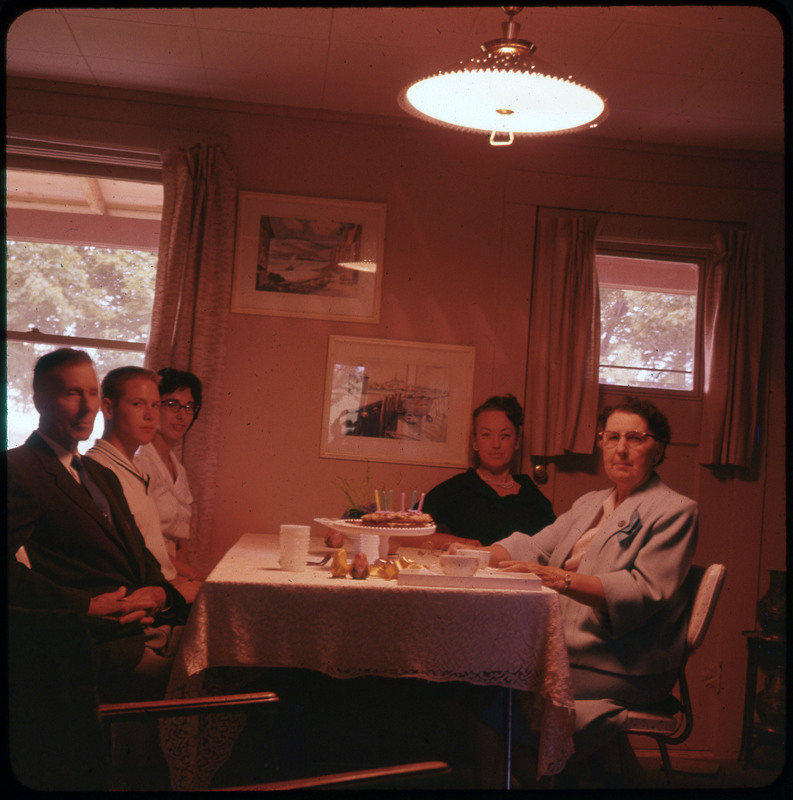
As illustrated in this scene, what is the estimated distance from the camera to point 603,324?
344 cm

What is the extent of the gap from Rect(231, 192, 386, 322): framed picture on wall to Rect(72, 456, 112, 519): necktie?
1166mm

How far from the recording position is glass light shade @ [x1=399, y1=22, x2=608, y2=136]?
73.4 inches

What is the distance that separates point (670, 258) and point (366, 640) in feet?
7.82

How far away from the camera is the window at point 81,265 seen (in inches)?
123

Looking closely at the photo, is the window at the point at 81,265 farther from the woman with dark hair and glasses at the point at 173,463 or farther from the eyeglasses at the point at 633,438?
the eyeglasses at the point at 633,438

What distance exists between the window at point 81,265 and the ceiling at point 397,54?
18.5 inches

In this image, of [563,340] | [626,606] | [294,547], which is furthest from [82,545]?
[563,340]

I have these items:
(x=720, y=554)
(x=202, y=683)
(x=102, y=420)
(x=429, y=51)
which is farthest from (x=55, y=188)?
(x=720, y=554)

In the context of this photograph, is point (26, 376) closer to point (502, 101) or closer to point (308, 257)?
point (308, 257)

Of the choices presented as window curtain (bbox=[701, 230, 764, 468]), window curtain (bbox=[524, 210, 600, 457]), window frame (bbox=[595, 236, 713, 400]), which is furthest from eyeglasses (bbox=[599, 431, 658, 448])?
window curtain (bbox=[701, 230, 764, 468])

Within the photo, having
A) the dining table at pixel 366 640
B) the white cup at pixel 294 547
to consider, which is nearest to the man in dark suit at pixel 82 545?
the dining table at pixel 366 640

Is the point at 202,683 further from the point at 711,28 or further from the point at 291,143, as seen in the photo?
the point at 711,28

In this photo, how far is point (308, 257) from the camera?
3326 millimetres

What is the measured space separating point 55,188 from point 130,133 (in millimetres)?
398
